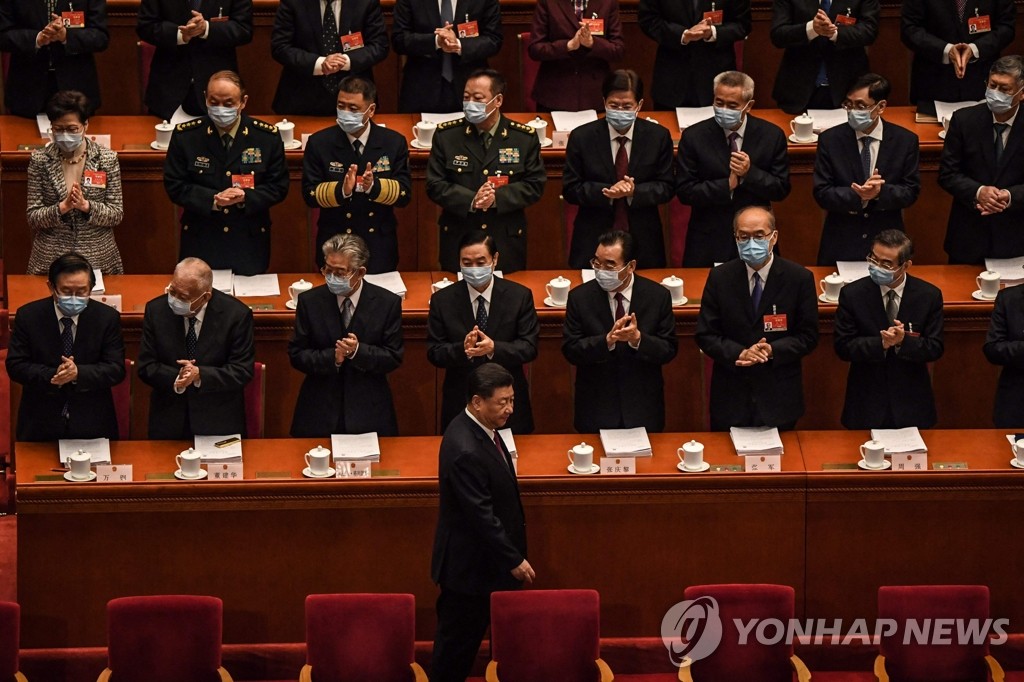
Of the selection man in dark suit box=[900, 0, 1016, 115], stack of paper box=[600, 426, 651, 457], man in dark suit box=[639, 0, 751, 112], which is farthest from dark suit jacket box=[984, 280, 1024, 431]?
man in dark suit box=[639, 0, 751, 112]

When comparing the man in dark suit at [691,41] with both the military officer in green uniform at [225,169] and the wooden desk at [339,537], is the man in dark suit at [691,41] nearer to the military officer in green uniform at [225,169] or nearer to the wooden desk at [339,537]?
the military officer in green uniform at [225,169]

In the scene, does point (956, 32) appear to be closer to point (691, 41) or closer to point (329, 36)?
point (691, 41)

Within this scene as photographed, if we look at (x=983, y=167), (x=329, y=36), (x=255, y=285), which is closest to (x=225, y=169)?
(x=255, y=285)

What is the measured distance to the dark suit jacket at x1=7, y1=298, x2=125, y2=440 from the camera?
7031mm

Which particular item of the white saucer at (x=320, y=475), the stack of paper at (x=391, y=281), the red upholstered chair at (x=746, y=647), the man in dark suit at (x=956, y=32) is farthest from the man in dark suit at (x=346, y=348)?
the man in dark suit at (x=956, y=32)

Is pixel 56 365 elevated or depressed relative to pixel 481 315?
depressed

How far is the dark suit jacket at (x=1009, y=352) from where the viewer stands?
716cm

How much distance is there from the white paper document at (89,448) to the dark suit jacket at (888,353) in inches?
115

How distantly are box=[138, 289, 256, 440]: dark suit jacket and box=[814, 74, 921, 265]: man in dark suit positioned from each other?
273 centimetres

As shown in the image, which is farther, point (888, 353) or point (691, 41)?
point (691, 41)

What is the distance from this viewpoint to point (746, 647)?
20.5 feet

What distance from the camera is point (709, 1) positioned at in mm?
8906

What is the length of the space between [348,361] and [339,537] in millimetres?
753

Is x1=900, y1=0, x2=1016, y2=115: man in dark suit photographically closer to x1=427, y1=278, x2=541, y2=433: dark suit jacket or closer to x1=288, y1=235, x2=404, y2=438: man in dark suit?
x1=427, y1=278, x2=541, y2=433: dark suit jacket
